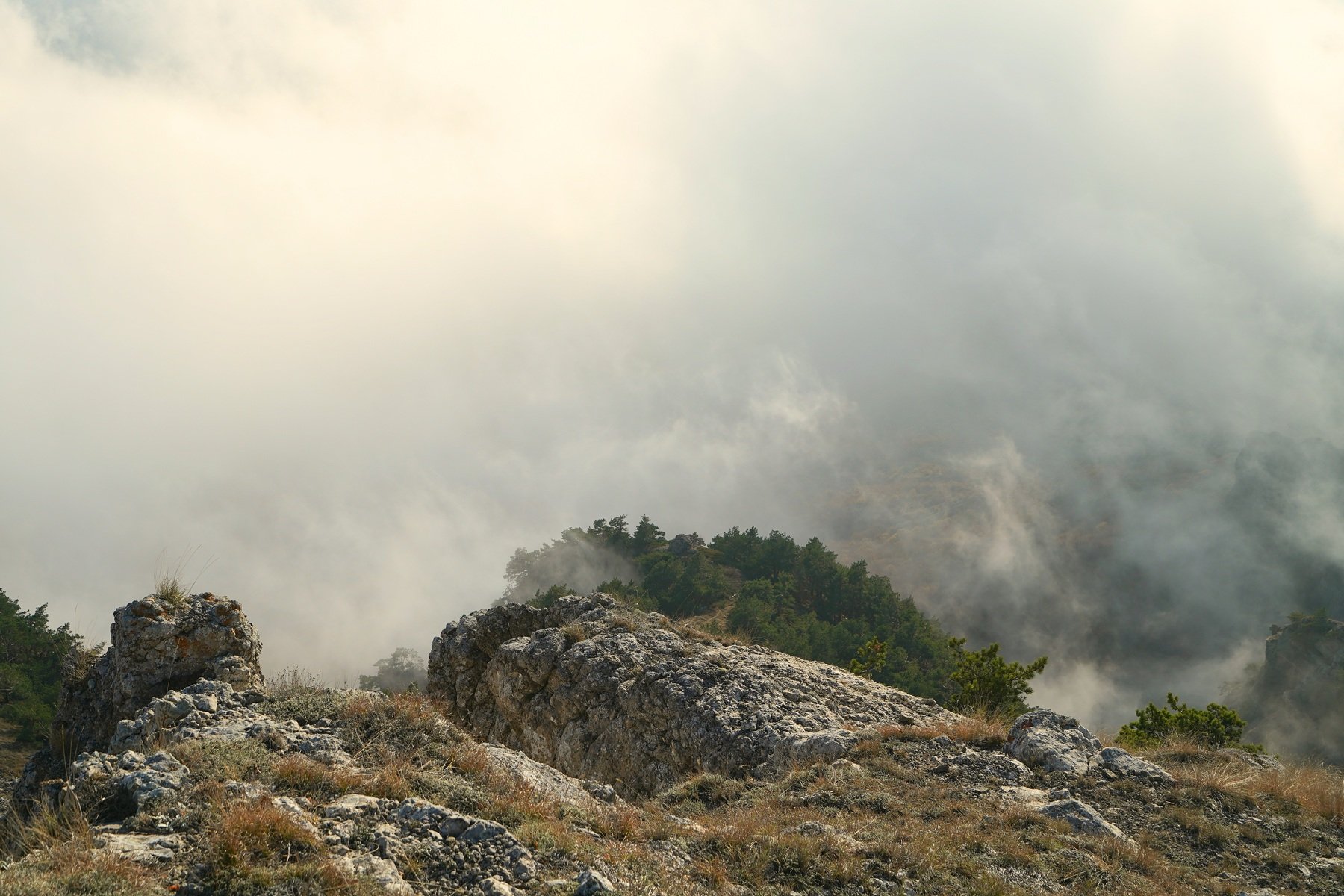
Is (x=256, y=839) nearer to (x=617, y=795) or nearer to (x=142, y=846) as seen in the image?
(x=142, y=846)

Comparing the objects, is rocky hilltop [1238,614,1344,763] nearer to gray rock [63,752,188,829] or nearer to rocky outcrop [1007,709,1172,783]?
rocky outcrop [1007,709,1172,783]

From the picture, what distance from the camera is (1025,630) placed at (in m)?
91.7

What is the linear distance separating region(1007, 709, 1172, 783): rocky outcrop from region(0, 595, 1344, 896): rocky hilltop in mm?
51

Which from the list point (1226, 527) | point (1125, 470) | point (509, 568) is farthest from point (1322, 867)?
point (1125, 470)

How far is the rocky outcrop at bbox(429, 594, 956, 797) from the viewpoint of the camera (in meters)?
16.7

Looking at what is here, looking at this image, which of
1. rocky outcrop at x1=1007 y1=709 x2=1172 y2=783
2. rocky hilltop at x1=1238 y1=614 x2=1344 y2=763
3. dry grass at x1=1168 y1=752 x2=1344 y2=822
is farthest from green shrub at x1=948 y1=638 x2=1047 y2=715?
rocky hilltop at x1=1238 y1=614 x2=1344 y2=763

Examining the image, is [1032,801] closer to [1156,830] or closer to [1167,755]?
[1156,830]

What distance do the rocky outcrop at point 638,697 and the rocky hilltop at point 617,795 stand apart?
3.0 inches

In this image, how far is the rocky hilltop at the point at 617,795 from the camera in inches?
301

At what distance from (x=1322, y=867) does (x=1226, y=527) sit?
341 ft

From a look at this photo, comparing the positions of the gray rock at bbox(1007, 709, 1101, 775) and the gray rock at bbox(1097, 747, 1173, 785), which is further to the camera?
the gray rock at bbox(1007, 709, 1101, 775)

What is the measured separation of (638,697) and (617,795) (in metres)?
5.34

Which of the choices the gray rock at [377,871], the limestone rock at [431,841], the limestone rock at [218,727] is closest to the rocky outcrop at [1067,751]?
the limestone rock at [431,841]

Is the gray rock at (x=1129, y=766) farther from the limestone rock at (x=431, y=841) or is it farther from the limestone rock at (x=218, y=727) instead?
the limestone rock at (x=218, y=727)
